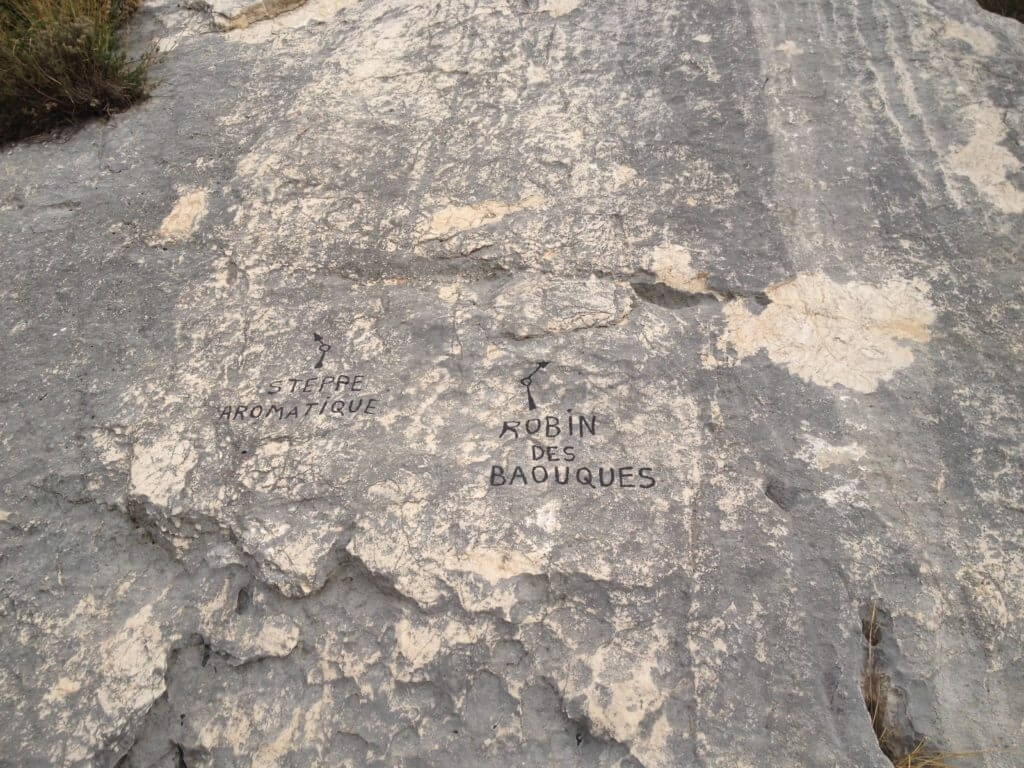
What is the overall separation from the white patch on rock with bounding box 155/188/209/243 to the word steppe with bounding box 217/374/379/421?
2.66 ft

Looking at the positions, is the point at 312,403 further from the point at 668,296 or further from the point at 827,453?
the point at 827,453

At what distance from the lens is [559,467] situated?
2.10m

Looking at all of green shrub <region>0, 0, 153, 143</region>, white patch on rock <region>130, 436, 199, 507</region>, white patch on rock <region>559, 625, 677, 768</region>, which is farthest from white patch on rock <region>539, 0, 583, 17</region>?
white patch on rock <region>559, 625, 677, 768</region>

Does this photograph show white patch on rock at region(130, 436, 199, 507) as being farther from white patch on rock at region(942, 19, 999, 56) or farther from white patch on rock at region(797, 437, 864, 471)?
white patch on rock at region(942, 19, 999, 56)

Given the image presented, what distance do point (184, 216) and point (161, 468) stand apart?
1061mm

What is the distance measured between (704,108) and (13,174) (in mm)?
2753

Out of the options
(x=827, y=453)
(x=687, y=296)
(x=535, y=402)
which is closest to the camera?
(x=827, y=453)

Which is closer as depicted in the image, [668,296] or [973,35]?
[668,296]

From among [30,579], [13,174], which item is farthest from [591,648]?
[13,174]

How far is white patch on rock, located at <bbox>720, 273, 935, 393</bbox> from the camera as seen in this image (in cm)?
219

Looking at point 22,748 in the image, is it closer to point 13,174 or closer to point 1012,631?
point 13,174

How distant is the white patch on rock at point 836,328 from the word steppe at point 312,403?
1147 millimetres

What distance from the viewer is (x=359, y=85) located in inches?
120

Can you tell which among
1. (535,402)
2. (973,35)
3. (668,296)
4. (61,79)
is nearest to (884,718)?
(535,402)
